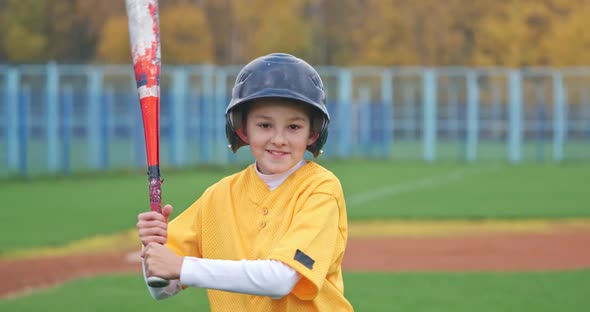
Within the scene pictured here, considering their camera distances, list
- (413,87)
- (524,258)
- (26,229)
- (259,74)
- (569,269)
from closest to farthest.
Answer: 1. (259,74)
2. (569,269)
3. (524,258)
4. (26,229)
5. (413,87)

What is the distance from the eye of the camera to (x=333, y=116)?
33.4m

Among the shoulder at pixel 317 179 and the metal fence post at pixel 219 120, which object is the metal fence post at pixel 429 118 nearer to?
the metal fence post at pixel 219 120

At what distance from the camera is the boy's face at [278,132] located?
11.8 ft

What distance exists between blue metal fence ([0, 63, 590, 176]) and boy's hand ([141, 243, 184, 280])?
1971 cm

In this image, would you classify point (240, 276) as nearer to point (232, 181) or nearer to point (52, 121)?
point (232, 181)

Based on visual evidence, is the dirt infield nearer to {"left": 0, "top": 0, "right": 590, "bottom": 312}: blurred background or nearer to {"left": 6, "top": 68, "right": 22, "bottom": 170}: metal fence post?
{"left": 0, "top": 0, "right": 590, "bottom": 312}: blurred background

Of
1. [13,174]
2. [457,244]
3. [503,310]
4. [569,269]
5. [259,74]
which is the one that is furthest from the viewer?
[13,174]

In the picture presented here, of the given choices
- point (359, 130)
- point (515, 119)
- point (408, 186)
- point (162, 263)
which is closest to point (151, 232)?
point (162, 263)

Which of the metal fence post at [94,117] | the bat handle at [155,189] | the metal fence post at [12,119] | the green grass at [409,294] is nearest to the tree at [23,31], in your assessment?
the metal fence post at [94,117]

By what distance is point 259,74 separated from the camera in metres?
3.56

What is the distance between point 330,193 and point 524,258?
302 inches

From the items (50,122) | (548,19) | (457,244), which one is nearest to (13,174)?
(50,122)

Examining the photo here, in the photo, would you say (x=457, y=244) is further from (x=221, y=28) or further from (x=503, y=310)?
(x=221, y=28)

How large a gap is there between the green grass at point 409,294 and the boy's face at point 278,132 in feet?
13.2
